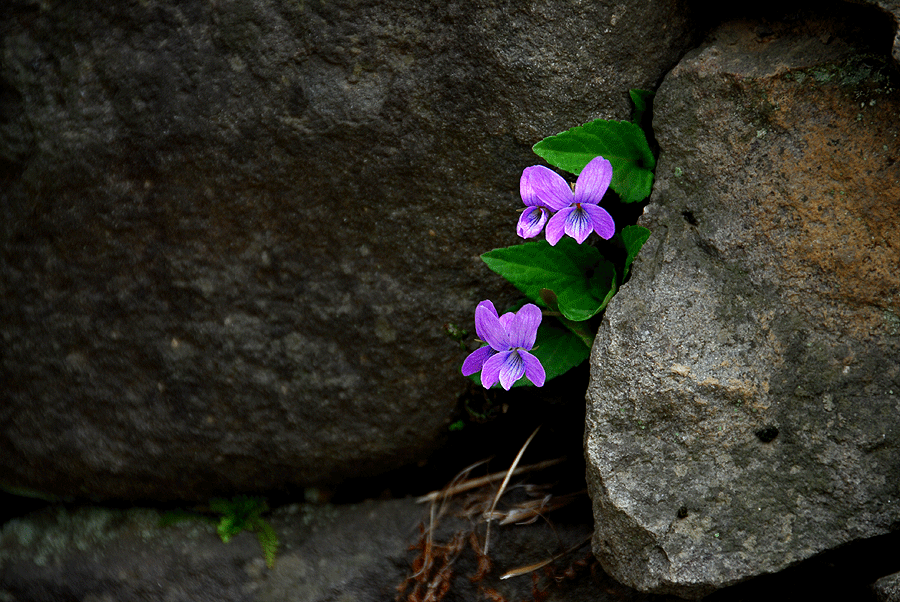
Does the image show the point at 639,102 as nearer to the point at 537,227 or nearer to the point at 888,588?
the point at 537,227

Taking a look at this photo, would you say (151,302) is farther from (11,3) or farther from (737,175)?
(737,175)

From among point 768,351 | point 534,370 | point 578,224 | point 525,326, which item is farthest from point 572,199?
point 768,351

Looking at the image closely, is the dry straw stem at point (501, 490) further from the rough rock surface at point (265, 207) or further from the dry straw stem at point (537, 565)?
the rough rock surface at point (265, 207)

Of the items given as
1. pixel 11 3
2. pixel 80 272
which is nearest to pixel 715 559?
pixel 80 272

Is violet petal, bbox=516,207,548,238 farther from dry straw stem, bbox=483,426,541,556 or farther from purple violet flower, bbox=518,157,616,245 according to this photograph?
dry straw stem, bbox=483,426,541,556

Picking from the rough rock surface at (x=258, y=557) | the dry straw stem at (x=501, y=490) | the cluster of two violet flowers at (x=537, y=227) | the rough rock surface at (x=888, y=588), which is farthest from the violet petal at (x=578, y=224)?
the rough rock surface at (x=888, y=588)

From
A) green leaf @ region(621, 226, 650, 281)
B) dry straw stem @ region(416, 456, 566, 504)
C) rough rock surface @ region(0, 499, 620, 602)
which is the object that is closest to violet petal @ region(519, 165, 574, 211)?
green leaf @ region(621, 226, 650, 281)

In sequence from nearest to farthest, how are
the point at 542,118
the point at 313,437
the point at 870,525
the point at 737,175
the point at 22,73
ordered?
the point at 870,525 < the point at 737,175 < the point at 542,118 < the point at 22,73 < the point at 313,437

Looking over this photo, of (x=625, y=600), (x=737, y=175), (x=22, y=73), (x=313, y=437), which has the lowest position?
(x=313, y=437)
